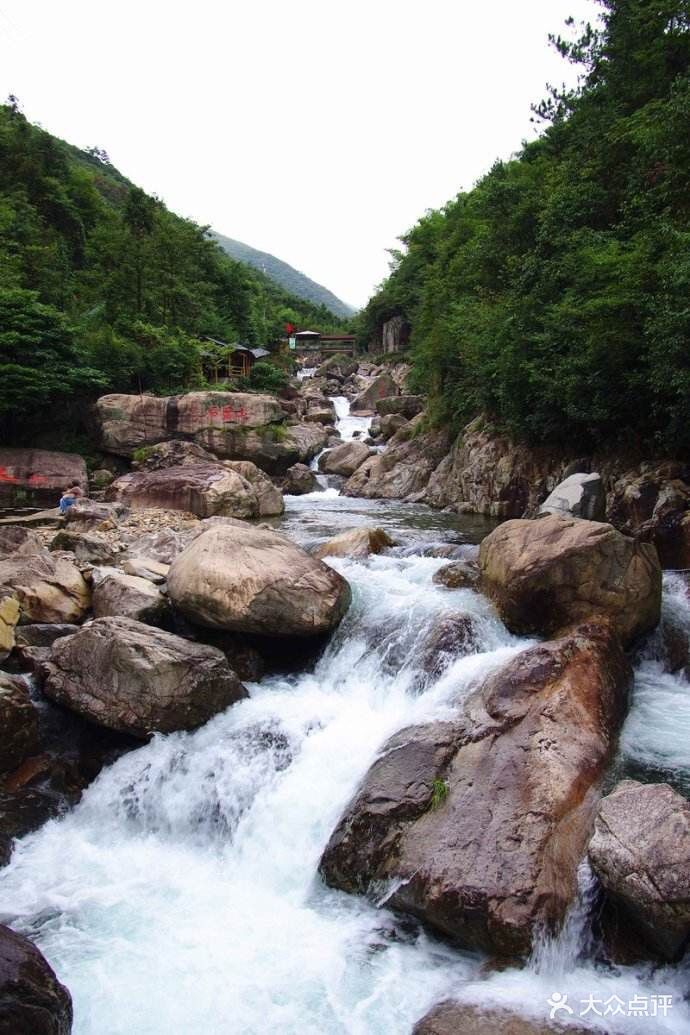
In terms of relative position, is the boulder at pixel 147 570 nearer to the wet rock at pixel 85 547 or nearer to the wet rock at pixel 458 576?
the wet rock at pixel 85 547

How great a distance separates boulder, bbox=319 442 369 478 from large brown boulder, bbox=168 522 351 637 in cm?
1584

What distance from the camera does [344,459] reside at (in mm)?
24891

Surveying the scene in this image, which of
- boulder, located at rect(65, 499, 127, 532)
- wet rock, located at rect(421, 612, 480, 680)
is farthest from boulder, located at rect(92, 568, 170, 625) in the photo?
boulder, located at rect(65, 499, 127, 532)

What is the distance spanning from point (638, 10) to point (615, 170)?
11.9 feet

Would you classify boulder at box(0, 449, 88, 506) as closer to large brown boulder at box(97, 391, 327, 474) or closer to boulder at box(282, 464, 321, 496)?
large brown boulder at box(97, 391, 327, 474)

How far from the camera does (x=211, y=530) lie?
356 inches

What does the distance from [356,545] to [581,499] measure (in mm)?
4638

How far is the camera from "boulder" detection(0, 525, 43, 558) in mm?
10102

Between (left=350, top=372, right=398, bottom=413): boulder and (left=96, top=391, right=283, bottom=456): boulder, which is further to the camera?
(left=350, top=372, right=398, bottom=413): boulder

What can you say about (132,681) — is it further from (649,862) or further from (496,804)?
(649,862)

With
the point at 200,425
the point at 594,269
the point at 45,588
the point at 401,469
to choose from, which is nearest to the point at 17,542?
the point at 45,588

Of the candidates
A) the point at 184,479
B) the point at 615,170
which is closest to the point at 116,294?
the point at 184,479

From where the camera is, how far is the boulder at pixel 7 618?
7.43 m

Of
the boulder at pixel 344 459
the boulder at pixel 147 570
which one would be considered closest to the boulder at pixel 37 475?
the boulder at pixel 344 459
